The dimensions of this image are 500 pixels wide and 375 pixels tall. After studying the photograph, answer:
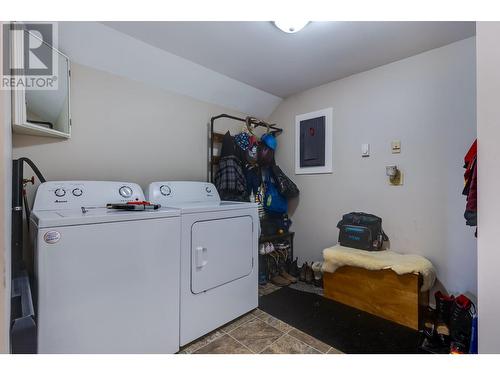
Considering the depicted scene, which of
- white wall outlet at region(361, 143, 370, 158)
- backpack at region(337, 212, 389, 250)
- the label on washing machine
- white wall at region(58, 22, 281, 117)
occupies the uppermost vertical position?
white wall at region(58, 22, 281, 117)

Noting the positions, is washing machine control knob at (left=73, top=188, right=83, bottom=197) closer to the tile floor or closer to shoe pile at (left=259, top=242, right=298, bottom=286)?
the tile floor

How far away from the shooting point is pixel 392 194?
214 cm

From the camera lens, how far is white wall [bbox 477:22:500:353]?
867 mm

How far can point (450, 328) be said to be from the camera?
1.50 m

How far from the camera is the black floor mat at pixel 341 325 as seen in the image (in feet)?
4.97

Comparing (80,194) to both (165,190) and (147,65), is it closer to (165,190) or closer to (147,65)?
(165,190)

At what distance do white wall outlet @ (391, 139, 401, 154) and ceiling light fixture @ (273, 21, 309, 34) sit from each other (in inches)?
51.4

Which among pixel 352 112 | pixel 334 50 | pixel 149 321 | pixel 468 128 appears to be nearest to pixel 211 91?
pixel 334 50

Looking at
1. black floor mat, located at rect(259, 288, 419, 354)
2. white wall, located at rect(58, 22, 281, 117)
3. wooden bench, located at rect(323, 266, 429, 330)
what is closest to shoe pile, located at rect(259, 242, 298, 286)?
black floor mat, located at rect(259, 288, 419, 354)

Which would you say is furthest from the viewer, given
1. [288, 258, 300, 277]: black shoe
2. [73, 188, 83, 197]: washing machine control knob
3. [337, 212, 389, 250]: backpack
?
[288, 258, 300, 277]: black shoe

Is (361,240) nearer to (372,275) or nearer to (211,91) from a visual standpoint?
(372,275)

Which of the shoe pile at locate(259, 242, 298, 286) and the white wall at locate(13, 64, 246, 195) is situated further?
the shoe pile at locate(259, 242, 298, 286)
